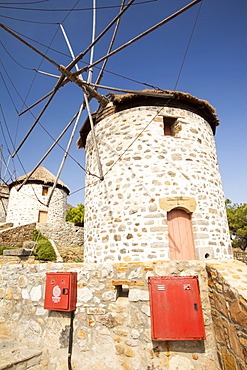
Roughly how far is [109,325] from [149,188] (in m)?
3.72

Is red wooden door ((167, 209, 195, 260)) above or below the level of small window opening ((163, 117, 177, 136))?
below

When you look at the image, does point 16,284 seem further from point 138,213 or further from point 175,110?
point 175,110

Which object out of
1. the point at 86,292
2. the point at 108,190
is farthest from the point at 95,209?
the point at 86,292

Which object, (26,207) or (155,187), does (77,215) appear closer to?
(26,207)

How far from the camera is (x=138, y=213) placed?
6195 mm

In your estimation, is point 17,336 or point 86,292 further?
point 17,336

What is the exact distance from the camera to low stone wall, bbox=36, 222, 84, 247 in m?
15.6

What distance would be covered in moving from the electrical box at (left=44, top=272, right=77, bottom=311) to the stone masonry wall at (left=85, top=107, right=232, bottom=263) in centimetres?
256

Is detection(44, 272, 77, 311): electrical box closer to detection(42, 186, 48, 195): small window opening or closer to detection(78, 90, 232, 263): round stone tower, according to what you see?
detection(78, 90, 232, 263): round stone tower

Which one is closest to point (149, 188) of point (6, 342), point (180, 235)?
point (180, 235)

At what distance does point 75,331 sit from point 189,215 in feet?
13.6

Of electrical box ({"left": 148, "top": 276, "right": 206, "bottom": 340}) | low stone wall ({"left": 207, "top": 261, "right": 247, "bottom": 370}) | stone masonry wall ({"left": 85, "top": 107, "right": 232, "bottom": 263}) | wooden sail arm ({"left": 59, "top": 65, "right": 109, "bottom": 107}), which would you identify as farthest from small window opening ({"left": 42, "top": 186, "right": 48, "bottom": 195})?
low stone wall ({"left": 207, "top": 261, "right": 247, "bottom": 370})

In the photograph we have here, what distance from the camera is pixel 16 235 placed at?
14.1 metres

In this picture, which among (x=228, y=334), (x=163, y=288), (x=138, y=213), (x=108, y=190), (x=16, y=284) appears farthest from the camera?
(x=108, y=190)
